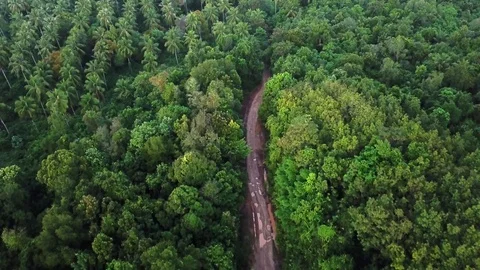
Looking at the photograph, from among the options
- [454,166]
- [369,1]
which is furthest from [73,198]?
[369,1]

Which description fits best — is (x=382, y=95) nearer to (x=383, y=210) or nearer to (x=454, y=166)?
(x=454, y=166)

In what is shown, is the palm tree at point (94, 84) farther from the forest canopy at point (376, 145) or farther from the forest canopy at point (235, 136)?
the forest canopy at point (376, 145)

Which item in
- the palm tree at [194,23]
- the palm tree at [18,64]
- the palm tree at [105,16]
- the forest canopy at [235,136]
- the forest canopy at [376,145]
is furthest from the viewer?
the palm tree at [194,23]

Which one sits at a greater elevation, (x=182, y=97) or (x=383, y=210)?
(x=182, y=97)

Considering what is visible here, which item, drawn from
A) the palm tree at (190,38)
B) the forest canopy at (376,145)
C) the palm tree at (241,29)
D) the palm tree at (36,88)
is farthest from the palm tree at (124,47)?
the forest canopy at (376,145)

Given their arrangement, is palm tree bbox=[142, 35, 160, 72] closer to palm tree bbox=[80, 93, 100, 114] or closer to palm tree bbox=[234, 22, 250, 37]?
palm tree bbox=[80, 93, 100, 114]

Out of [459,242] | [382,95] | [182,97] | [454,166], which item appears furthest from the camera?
[182,97]
